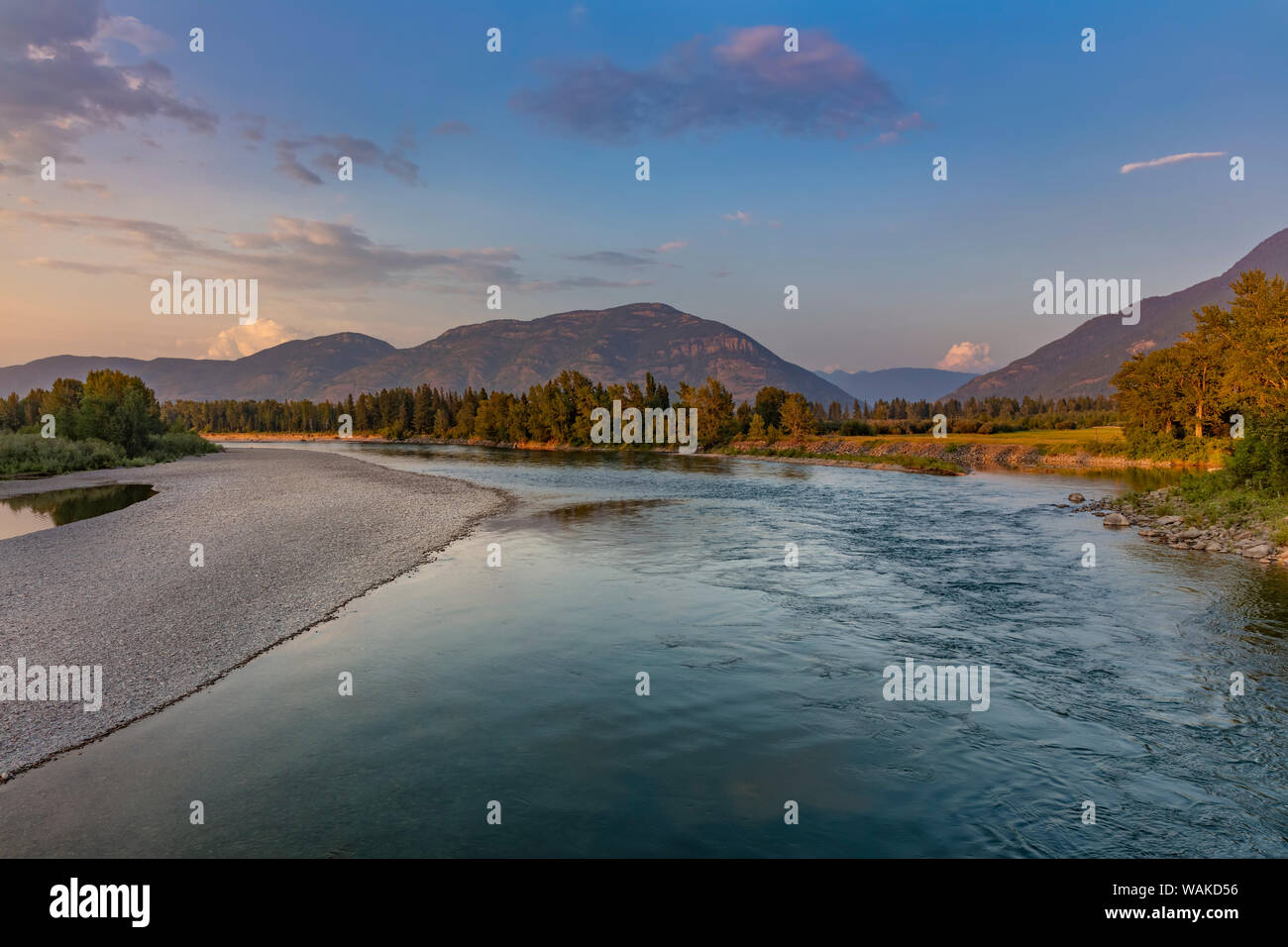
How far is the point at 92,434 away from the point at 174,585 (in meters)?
94.3

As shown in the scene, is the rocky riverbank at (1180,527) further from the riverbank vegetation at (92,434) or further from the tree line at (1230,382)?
the riverbank vegetation at (92,434)

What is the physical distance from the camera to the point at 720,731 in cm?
1195

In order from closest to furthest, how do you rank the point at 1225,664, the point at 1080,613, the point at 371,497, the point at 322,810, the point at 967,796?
the point at 322,810
the point at 967,796
the point at 1225,664
the point at 1080,613
the point at 371,497

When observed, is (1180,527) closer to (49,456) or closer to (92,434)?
(49,456)

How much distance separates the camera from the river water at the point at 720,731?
8688 millimetres

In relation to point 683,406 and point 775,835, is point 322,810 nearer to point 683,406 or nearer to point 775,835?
point 775,835

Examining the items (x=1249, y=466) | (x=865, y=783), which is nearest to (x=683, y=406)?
(x=1249, y=466)

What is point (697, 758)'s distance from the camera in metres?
10.9

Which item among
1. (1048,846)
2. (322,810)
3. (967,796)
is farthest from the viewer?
(967,796)

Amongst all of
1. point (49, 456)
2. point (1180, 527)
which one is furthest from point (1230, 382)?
point (49, 456)

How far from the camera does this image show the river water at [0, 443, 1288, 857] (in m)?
8.69

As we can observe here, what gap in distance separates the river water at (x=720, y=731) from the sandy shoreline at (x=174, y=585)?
45.4 inches

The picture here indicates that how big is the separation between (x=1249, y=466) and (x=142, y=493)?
249 feet

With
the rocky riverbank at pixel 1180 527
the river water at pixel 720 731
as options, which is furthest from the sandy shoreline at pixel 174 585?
the rocky riverbank at pixel 1180 527
